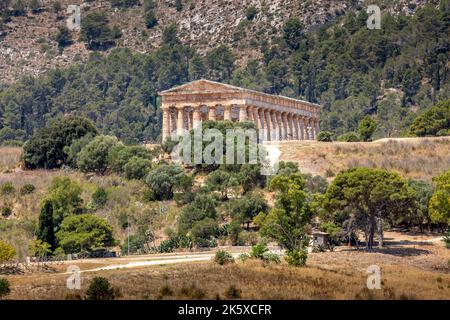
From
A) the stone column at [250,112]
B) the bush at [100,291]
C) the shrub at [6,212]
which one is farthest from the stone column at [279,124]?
the bush at [100,291]

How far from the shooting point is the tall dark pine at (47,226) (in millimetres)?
79625

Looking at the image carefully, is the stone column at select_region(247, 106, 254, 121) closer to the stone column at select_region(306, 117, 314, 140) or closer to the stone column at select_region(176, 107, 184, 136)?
the stone column at select_region(176, 107, 184, 136)

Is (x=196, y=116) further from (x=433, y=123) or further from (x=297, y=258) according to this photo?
(x=297, y=258)

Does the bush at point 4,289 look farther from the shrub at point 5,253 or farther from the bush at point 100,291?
the shrub at point 5,253

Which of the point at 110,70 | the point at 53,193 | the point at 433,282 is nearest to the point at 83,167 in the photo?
the point at 53,193

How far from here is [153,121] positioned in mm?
165875

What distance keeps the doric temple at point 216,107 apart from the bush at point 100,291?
5796 cm

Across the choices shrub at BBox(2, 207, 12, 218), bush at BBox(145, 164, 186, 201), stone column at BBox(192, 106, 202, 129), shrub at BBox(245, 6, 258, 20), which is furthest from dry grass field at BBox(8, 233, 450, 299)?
shrub at BBox(245, 6, 258, 20)

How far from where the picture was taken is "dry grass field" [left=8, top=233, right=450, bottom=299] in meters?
52.4

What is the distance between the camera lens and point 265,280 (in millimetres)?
→ 56500

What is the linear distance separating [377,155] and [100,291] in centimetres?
5843

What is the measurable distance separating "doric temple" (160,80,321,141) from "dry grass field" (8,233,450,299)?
44.9m
